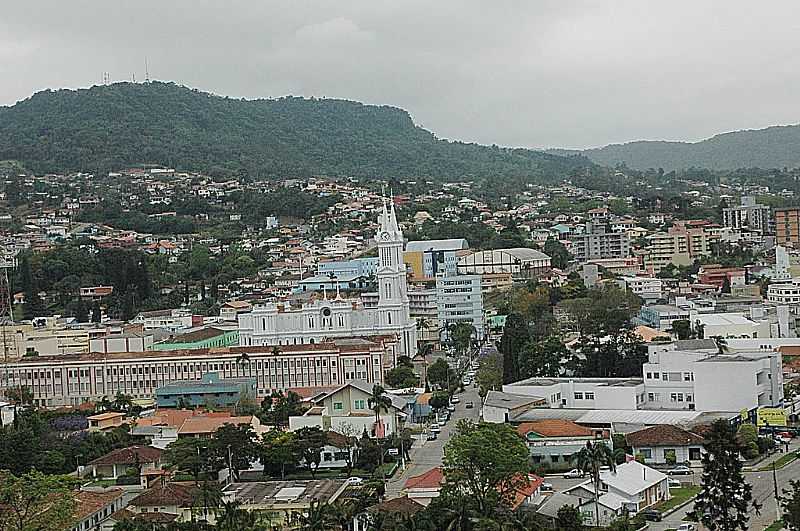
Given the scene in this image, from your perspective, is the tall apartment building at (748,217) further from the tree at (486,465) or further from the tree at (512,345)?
the tree at (486,465)

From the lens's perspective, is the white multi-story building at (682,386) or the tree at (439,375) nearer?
the white multi-story building at (682,386)

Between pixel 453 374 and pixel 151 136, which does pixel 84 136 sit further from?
pixel 453 374

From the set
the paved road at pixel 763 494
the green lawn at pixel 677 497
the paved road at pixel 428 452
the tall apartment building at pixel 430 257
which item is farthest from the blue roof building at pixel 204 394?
the tall apartment building at pixel 430 257

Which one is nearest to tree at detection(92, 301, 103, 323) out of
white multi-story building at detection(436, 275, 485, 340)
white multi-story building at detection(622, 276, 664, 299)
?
white multi-story building at detection(436, 275, 485, 340)

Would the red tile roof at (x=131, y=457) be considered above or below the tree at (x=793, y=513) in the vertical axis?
below

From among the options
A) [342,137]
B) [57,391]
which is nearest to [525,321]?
[57,391]

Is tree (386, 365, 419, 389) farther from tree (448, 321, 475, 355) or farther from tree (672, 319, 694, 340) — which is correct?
tree (672, 319, 694, 340)

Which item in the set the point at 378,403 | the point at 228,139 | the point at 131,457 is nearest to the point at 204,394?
the point at 378,403
